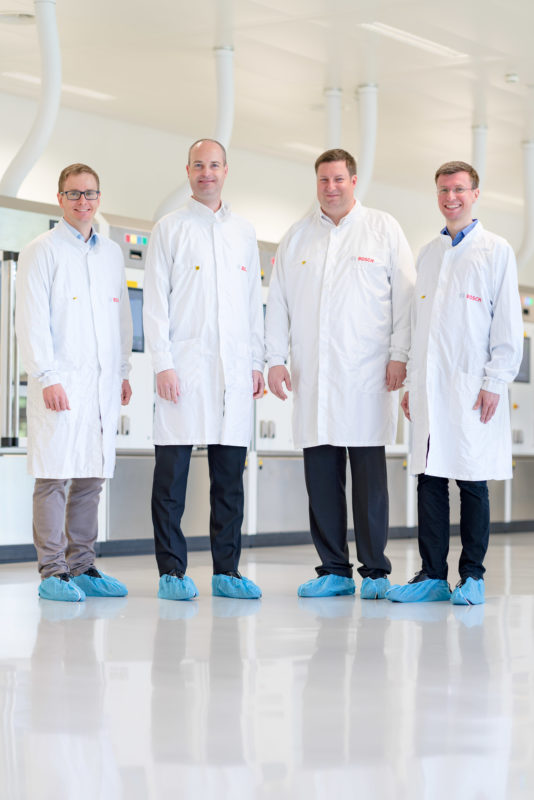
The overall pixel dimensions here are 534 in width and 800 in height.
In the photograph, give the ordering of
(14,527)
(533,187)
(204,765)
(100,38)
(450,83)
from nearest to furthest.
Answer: (204,765) → (14,527) → (100,38) → (450,83) → (533,187)

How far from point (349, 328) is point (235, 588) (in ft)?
3.72

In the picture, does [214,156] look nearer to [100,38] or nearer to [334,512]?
[334,512]

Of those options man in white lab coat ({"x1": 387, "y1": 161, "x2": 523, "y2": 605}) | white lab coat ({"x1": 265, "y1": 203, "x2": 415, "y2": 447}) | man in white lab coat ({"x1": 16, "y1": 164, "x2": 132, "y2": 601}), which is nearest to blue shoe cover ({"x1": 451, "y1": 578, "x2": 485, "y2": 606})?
man in white lab coat ({"x1": 387, "y1": 161, "x2": 523, "y2": 605})

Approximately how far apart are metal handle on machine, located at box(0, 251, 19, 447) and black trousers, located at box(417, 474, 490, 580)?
2.80 m

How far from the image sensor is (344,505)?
4.56 meters

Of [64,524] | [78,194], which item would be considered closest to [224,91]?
[78,194]

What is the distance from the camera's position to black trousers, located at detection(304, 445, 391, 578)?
4477 millimetres

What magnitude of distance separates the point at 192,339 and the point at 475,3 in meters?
3.41

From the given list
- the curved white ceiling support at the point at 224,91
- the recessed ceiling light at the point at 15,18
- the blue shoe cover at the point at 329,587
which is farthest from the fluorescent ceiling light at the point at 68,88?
the blue shoe cover at the point at 329,587

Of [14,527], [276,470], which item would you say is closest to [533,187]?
[276,470]

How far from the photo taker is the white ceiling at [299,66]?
686cm

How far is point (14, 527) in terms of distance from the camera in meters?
6.40

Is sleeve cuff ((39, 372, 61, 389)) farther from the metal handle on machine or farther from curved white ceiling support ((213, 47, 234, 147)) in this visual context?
curved white ceiling support ((213, 47, 234, 147))

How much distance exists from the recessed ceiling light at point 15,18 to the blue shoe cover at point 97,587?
12.9ft
